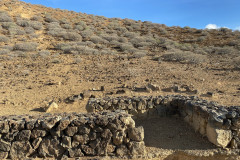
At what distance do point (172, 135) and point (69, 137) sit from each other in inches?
109

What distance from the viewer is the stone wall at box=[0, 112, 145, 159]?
3932 mm

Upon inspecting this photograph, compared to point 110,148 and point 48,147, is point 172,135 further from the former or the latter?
point 48,147

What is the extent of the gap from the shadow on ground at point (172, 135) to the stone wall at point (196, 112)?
6.8 inches

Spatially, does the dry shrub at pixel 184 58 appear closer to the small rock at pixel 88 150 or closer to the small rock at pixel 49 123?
the small rock at pixel 88 150

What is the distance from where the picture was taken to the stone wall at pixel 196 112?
4270 mm

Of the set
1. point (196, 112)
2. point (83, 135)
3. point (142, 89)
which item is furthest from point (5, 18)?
point (196, 112)

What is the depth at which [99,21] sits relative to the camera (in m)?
26.2

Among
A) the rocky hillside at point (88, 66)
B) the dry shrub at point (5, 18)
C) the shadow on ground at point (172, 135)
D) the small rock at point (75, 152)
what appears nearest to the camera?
the small rock at point (75, 152)

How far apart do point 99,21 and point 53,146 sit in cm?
2428

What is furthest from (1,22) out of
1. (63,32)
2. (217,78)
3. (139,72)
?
(217,78)

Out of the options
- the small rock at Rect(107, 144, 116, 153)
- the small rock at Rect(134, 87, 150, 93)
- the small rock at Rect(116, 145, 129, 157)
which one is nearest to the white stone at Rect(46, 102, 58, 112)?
the small rock at Rect(134, 87, 150, 93)

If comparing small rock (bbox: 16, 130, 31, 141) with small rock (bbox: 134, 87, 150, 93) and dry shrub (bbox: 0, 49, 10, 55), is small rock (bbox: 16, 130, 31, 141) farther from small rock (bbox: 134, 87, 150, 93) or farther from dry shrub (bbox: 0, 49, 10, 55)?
dry shrub (bbox: 0, 49, 10, 55)

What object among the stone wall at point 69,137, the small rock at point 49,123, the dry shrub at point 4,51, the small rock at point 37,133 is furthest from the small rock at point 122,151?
the dry shrub at point 4,51

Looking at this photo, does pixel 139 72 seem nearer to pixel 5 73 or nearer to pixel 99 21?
pixel 5 73
